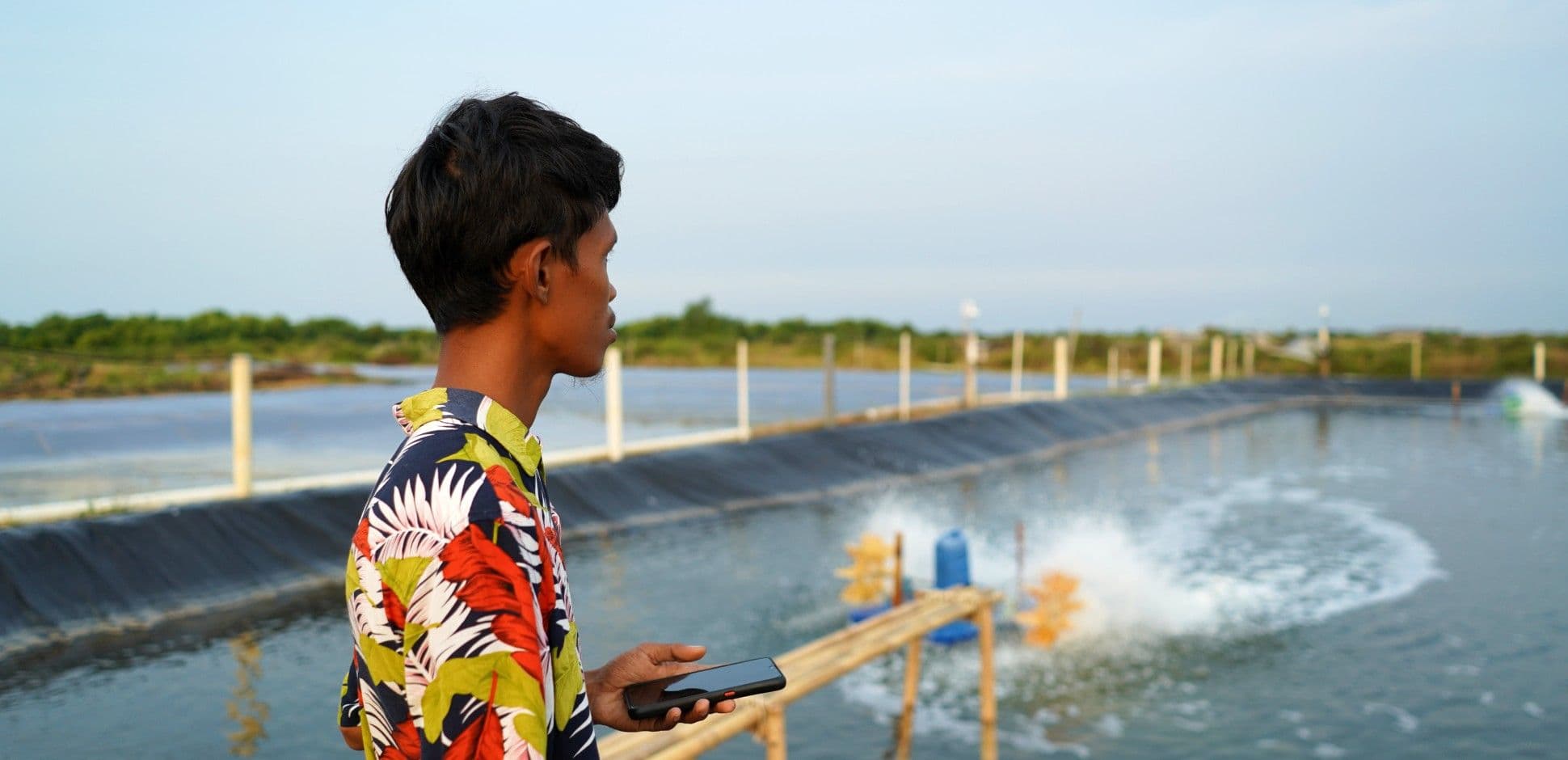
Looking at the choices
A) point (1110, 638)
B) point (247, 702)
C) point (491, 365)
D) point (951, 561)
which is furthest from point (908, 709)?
point (491, 365)

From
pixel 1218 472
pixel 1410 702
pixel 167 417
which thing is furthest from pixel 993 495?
pixel 167 417

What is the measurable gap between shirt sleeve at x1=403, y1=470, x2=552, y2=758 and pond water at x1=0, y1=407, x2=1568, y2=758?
4.27m

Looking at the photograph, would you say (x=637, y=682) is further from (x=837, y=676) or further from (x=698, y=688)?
(x=837, y=676)

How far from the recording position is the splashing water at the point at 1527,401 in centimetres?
2448

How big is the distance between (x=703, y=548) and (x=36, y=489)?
514 cm

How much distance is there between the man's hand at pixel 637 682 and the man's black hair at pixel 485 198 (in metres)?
0.37

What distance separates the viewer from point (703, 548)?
8781 millimetres

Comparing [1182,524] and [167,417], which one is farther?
[167,417]

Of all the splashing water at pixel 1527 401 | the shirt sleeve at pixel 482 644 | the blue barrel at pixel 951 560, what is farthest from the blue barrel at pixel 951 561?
the splashing water at pixel 1527 401

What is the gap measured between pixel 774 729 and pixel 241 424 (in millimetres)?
5743

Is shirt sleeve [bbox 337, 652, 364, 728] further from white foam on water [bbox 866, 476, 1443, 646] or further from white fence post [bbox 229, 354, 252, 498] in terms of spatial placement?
white fence post [bbox 229, 354, 252, 498]

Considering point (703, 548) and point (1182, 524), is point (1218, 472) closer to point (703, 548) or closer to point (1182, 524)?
point (1182, 524)

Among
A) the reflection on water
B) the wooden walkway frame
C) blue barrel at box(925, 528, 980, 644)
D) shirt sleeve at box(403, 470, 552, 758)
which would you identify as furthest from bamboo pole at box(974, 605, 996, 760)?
shirt sleeve at box(403, 470, 552, 758)

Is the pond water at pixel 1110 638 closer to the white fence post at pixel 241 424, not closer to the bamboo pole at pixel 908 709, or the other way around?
the bamboo pole at pixel 908 709
